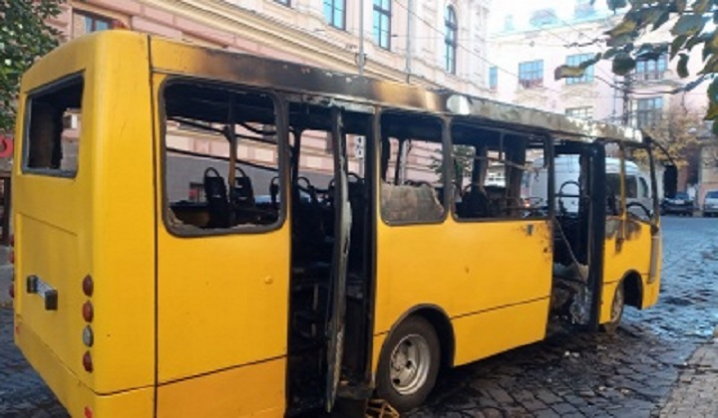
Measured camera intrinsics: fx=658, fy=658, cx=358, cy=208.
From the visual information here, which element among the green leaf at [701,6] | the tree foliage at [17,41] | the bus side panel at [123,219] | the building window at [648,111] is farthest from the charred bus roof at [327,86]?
the building window at [648,111]

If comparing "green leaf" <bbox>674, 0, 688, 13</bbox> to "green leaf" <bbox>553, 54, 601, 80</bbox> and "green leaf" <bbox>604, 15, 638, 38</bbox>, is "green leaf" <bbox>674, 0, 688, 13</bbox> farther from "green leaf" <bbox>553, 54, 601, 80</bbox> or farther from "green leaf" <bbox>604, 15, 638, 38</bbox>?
"green leaf" <bbox>553, 54, 601, 80</bbox>

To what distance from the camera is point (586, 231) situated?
7273 mm

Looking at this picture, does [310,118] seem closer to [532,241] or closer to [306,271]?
[306,271]

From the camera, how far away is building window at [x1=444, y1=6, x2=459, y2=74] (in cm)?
2734

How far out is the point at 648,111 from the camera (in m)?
44.6

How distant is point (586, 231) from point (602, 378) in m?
1.84

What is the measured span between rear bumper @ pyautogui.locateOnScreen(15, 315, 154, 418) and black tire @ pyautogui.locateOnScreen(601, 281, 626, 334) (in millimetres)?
5592

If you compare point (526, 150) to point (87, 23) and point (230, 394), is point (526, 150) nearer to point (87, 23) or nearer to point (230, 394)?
point (230, 394)

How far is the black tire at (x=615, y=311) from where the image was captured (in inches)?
293

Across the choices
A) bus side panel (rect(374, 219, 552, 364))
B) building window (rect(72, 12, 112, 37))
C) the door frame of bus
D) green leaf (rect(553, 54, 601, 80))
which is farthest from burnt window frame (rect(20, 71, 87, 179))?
building window (rect(72, 12, 112, 37))

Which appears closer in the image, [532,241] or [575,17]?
[532,241]

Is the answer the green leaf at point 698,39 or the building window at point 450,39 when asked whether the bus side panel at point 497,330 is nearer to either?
the green leaf at point 698,39

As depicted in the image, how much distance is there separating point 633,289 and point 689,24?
5902 mm

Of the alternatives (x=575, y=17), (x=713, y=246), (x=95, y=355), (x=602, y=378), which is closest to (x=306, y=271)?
(x=95, y=355)
